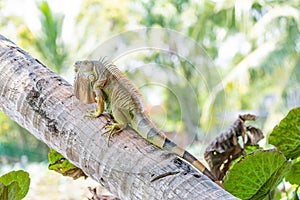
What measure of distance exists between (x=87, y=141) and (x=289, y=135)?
202 millimetres

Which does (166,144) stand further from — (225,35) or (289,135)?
(225,35)

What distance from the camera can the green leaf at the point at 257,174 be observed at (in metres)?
0.47

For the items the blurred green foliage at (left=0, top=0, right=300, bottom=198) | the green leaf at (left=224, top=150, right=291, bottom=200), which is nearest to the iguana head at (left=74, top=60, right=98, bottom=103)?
the green leaf at (left=224, top=150, right=291, bottom=200)

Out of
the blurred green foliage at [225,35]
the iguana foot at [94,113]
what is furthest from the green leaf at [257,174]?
the blurred green foliage at [225,35]

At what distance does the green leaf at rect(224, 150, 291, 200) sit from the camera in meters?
0.47

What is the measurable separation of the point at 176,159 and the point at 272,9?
26.2 feet

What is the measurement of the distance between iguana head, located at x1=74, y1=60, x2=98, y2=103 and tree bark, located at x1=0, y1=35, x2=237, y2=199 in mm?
31

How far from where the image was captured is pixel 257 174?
49 centimetres

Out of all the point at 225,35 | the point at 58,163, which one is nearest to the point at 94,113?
the point at 58,163

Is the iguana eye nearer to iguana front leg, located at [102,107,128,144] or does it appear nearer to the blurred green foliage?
iguana front leg, located at [102,107,128,144]

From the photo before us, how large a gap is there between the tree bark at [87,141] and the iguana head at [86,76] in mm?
31

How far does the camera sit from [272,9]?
26.5 ft

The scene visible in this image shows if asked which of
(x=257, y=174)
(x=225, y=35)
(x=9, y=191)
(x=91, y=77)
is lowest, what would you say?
(x=9, y=191)

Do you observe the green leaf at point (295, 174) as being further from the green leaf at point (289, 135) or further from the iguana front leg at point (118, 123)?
the iguana front leg at point (118, 123)
